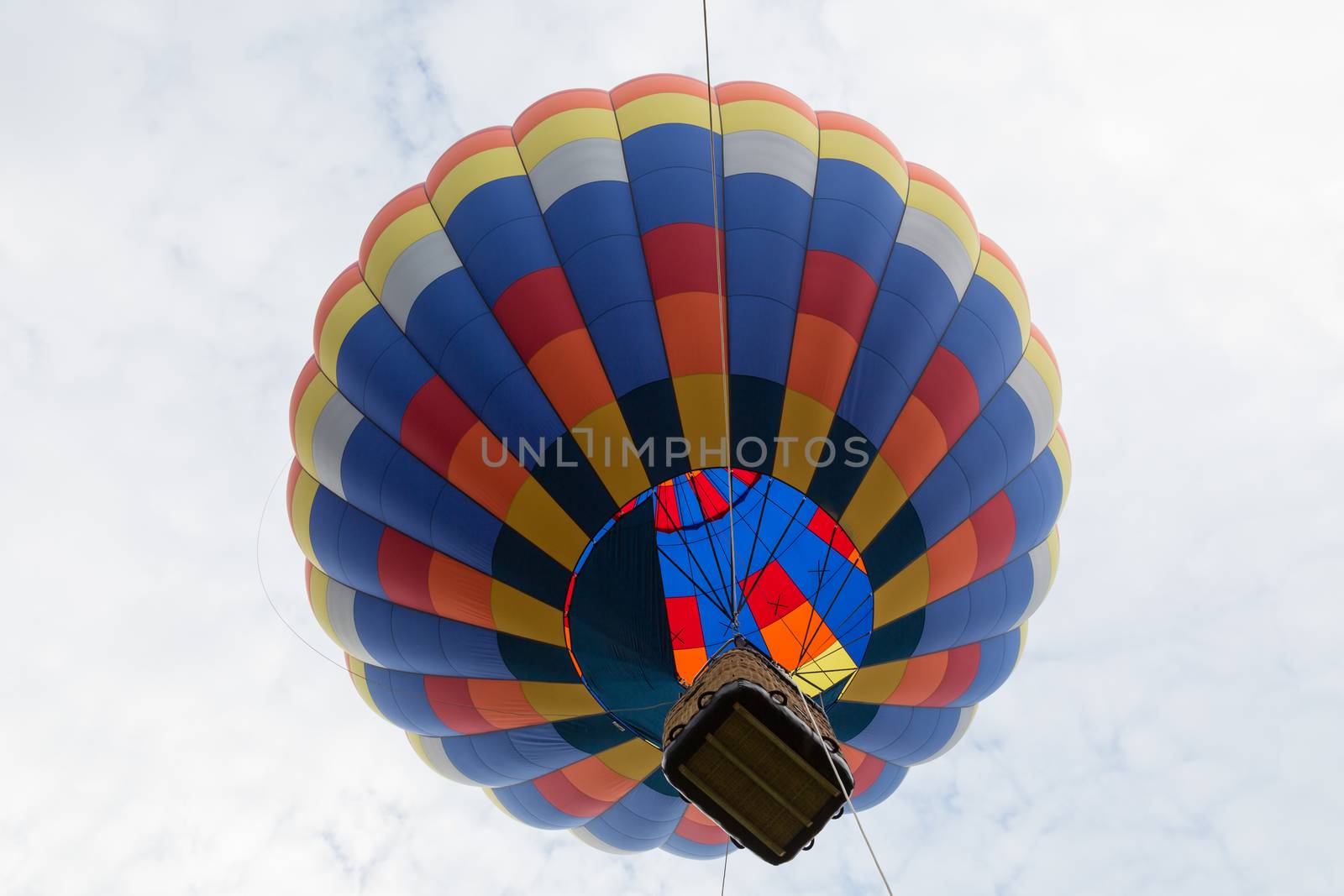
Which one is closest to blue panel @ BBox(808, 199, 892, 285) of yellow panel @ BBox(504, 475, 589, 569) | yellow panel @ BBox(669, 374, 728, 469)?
yellow panel @ BBox(669, 374, 728, 469)

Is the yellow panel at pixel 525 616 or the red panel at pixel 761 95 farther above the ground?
the red panel at pixel 761 95

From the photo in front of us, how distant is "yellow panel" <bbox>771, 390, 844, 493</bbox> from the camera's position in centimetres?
564

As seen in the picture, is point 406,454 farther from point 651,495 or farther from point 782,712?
point 782,712

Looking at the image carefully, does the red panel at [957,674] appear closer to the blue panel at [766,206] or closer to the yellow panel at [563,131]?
the blue panel at [766,206]

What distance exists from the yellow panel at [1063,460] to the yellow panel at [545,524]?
3233mm

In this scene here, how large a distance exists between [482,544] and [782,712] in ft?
6.80

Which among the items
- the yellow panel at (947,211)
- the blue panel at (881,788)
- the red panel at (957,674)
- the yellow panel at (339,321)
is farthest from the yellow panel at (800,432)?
the blue panel at (881,788)

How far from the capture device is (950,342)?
601 cm

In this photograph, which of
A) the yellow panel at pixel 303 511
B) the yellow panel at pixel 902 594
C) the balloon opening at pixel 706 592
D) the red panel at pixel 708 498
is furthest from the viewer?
the yellow panel at pixel 303 511

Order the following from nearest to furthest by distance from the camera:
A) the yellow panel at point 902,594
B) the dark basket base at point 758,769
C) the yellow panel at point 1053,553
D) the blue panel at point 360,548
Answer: the dark basket base at point 758,769 → the yellow panel at point 902,594 → the blue panel at point 360,548 → the yellow panel at point 1053,553

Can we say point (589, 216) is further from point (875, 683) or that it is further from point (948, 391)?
point (875, 683)

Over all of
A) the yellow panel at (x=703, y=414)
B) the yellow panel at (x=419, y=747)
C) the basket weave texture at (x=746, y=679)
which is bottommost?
the yellow panel at (x=419, y=747)

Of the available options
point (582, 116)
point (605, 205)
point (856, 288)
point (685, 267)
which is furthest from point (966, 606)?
point (582, 116)

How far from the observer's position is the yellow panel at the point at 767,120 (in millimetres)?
6121
